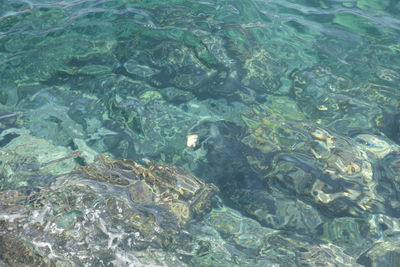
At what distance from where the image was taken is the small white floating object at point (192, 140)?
4.32m

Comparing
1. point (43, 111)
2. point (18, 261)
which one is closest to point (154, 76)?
point (43, 111)

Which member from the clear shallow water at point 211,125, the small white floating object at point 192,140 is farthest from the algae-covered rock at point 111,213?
the small white floating object at point 192,140

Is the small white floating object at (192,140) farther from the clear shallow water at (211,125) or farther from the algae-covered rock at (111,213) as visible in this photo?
the algae-covered rock at (111,213)

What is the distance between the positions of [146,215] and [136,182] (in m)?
0.39

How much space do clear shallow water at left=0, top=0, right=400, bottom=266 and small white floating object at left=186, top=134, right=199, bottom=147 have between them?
5 cm

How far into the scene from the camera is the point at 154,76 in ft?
16.5

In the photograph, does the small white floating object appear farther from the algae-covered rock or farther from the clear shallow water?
the algae-covered rock

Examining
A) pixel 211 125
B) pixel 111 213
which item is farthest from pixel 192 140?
pixel 111 213

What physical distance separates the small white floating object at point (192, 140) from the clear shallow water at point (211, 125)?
0.05m

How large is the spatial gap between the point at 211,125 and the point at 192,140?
0.99 feet

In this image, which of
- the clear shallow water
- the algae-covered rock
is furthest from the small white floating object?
the algae-covered rock

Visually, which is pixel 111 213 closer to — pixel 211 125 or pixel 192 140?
pixel 192 140

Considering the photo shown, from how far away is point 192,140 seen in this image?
14.3 ft

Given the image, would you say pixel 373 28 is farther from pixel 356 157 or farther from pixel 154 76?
pixel 154 76
